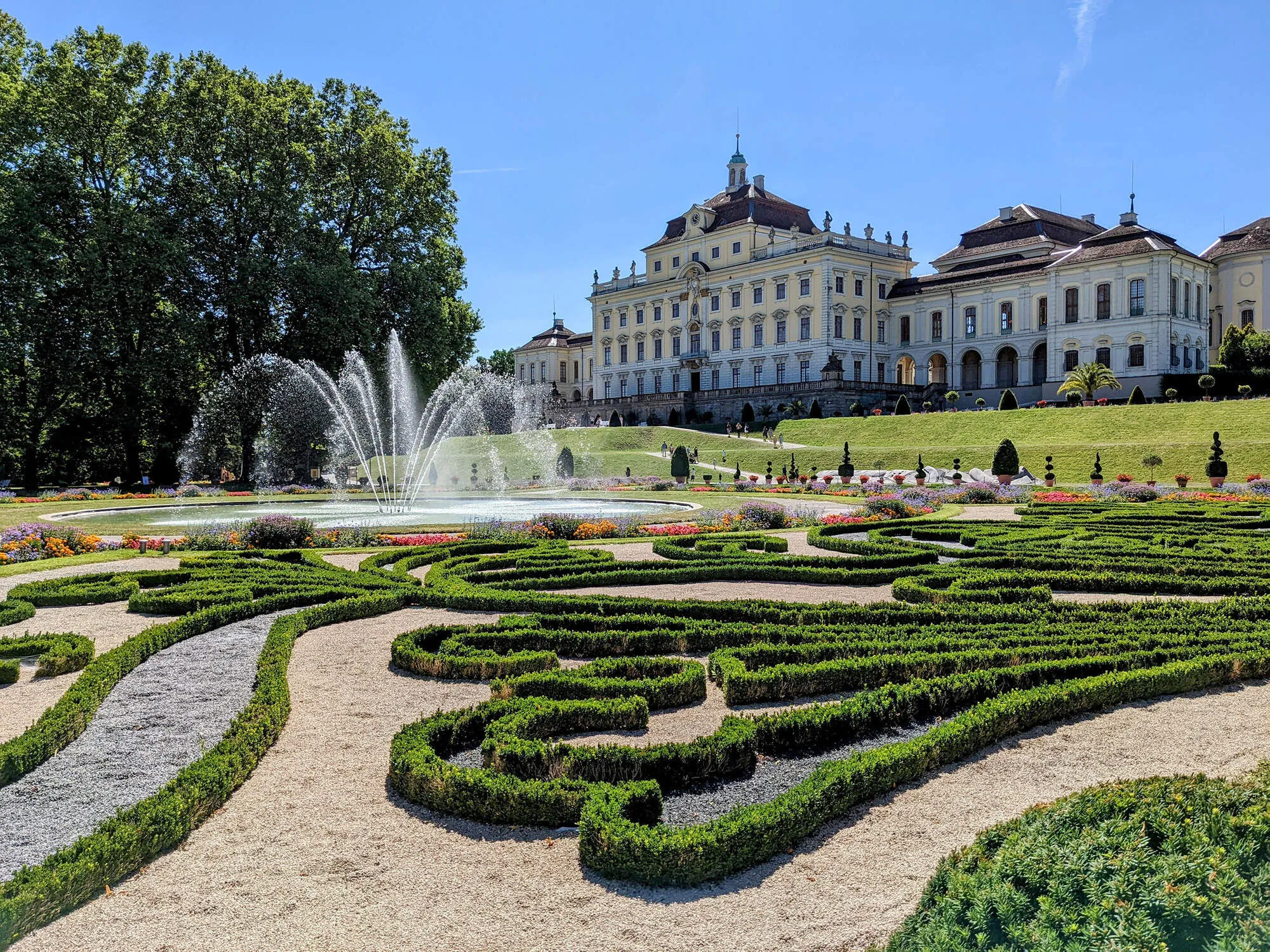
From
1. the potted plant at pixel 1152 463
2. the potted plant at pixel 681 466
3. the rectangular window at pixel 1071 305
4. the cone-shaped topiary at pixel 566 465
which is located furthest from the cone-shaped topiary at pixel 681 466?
the rectangular window at pixel 1071 305

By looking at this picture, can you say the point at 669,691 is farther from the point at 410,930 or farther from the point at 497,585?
the point at 497,585

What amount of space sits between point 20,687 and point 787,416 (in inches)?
2061

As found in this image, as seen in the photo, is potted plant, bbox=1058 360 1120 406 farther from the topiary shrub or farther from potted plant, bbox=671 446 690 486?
the topiary shrub

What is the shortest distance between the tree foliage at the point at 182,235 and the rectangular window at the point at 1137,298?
3819 centimetres

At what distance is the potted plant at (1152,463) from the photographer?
27.6 metres

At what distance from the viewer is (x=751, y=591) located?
9352 millimetres

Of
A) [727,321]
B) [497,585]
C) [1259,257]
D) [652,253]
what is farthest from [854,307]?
[497,585]

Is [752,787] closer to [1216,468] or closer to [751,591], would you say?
[751,591]

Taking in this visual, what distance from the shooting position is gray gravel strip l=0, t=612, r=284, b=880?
3828 millimetres

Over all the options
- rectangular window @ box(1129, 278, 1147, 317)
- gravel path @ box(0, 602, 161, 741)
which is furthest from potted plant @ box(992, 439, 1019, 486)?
rectangular window @ box(1129, 278, 1147, 317)

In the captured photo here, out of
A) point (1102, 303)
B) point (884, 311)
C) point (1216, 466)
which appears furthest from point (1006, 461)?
point (884, 311)

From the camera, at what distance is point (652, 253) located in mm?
75625

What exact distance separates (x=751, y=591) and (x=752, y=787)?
207 inches

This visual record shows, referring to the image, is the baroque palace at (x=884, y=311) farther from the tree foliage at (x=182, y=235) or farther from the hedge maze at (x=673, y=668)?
the hedge maze at (x=673, y=668)
